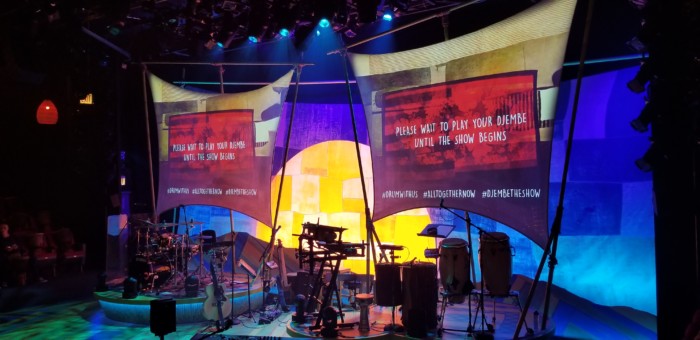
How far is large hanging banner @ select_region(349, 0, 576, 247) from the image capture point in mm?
5219

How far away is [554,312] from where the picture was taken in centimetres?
720

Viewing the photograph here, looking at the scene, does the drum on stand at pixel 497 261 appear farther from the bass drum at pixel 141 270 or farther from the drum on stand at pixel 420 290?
the bass drum at pixel 141 270

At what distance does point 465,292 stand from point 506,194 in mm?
1189

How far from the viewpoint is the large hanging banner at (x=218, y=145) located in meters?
7.99

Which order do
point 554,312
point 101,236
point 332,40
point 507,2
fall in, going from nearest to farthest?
point 554,312, point 507,2, point 332,40, point 101,236

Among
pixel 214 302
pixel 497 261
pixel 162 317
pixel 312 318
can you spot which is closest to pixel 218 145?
pixel 214 302

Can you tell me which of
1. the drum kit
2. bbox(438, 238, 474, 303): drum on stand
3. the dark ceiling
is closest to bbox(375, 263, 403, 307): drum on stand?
bbox(438, 238, 474, 303): drum on stand

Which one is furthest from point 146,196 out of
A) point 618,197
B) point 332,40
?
point 618,197

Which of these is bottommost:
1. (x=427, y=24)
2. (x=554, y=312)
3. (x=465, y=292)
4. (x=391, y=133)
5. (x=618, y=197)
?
(x=554, y=312)

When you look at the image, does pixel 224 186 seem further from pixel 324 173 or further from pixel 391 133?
pixel 391 133

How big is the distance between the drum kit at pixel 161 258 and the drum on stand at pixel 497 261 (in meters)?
4.33

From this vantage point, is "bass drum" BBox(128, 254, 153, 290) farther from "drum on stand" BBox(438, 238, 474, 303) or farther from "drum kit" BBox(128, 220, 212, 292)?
"drum on stand" BBox(438, 238, 474, 303)

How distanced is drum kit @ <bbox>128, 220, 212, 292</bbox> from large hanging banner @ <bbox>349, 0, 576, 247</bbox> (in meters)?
3.52

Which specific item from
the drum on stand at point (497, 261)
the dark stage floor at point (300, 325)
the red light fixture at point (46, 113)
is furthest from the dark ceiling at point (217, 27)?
the dark stage floor at point (300, 325)
